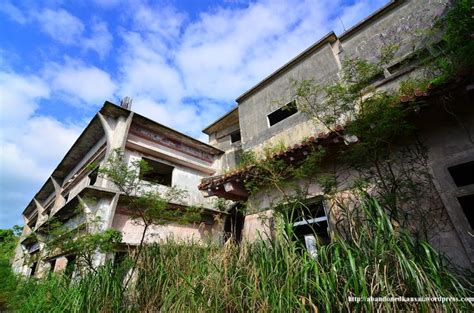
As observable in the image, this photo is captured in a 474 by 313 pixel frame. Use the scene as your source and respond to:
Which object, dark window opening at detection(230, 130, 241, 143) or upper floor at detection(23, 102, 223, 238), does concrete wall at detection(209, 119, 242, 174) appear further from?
upper floor at detection(23, 102, 223, 238)

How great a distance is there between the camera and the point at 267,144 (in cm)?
749

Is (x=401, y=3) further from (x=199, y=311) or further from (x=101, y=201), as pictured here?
(x=101, y=201)

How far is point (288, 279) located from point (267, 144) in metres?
5.38

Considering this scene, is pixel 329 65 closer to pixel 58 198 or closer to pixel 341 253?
pixel 341 253

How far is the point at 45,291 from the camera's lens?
467 cm

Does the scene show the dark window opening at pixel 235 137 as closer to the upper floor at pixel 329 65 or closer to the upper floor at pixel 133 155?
the upper floor at pixel 133 155

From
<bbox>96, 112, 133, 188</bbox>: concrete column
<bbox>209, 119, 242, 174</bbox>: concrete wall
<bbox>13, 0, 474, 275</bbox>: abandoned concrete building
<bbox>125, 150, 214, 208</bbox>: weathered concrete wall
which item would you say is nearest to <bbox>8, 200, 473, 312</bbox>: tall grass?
<bbox>13, 0, 474, 275</bbox>: abandoned concrete building

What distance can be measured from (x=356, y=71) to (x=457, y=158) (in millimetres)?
1716

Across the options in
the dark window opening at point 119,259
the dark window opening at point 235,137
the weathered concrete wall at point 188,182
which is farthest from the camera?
the dark window opening at point 235,137

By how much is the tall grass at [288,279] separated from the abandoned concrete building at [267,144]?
0.61m

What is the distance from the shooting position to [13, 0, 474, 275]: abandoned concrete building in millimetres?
2982

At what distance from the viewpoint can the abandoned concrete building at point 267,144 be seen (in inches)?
117

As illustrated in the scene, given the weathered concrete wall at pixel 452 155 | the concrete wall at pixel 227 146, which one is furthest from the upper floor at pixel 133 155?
the weathered concrete wall at pixel 452 155

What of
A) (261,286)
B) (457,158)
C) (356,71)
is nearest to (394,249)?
(261,286)
